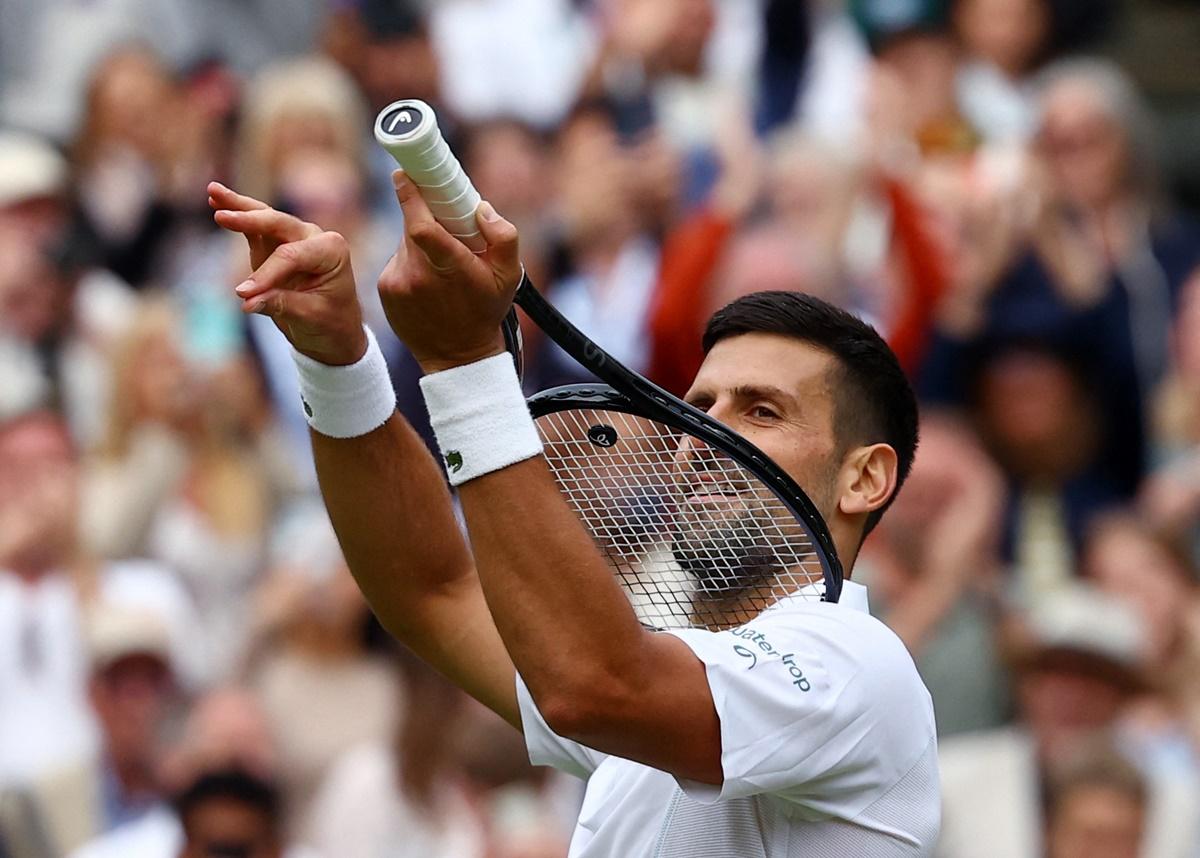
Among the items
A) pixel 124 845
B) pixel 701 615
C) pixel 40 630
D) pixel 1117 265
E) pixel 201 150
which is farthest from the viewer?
pixel 201 150

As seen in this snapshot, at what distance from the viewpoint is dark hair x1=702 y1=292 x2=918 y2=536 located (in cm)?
319

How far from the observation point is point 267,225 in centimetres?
290

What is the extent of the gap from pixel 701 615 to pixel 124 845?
12.9 ft

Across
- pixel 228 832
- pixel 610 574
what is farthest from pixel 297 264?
pixel 228 832

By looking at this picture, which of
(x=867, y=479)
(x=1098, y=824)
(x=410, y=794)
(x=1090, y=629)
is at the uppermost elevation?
(x=867, y=479)

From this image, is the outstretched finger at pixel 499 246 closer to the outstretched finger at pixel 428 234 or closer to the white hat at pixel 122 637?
the outstretched finger at pixel 428 234

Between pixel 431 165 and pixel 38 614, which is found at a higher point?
pixel 431 165

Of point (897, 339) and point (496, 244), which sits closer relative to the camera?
point (496, 244)

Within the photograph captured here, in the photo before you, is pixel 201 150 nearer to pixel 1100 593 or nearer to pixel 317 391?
pixel 1100 593

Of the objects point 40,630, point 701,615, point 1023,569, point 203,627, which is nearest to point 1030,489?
point 1023,569

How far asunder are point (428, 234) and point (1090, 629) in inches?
177

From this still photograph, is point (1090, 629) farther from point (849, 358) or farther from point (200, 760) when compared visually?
point (849, 358)

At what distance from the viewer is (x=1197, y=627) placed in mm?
6727

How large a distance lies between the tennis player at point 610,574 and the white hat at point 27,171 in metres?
5.10
